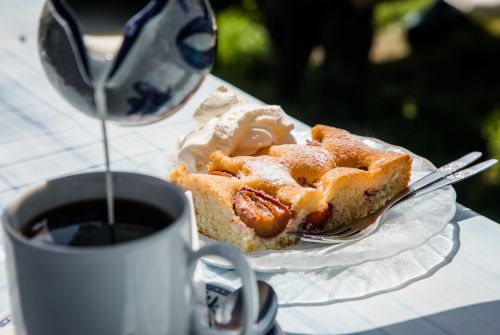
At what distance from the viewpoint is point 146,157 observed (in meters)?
1.08

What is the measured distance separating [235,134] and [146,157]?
200 millimetres

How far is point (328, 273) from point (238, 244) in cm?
11

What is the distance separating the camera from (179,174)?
34.8 inches

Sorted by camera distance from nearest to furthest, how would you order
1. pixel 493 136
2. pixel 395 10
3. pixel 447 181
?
pixel 447 181 < pixel 493 136 < pixel 395 10

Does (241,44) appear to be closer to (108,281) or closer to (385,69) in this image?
(385,69)

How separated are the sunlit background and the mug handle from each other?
1830mm

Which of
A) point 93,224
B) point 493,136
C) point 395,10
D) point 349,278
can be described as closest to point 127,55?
point 93,224

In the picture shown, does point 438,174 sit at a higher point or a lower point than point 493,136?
higher

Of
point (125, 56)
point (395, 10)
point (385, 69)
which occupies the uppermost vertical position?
point (125, 56)

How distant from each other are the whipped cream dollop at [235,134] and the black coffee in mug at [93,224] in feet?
1.17

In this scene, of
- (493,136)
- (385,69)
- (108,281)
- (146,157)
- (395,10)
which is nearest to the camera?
(108,281)

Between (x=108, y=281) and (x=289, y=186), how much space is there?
0.39 meters

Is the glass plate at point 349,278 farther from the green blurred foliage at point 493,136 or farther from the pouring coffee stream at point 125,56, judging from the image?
the green blurred foliage at point 493,136

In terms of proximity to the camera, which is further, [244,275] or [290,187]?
[290,187]
